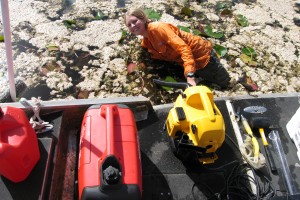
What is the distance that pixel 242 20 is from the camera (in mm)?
3336

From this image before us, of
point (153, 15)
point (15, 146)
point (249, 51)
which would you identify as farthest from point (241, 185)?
point (153, 15)

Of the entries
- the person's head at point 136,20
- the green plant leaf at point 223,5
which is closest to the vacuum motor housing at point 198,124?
the person's head at point 136,20

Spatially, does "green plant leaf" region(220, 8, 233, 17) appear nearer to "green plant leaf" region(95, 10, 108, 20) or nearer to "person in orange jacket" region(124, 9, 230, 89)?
"person in orange jacket" region(124, 9, 230, 89)

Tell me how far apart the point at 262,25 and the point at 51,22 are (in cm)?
199

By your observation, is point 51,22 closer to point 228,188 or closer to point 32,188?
point 32,188

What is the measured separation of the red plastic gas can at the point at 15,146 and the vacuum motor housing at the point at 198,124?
0.81 meters

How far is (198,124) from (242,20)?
5.90 feet

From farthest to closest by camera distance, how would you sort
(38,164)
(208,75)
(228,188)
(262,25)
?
(262,25) < (208,75) < (228,188) < (38,164)

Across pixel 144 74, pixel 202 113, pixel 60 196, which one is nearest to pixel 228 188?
pixel 202 113

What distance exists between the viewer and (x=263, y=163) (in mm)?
2064

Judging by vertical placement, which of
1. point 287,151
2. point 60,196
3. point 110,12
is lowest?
point 60,196

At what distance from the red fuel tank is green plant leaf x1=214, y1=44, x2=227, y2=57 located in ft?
4.35

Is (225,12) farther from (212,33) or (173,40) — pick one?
(173,40)

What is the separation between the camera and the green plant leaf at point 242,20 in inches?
130
